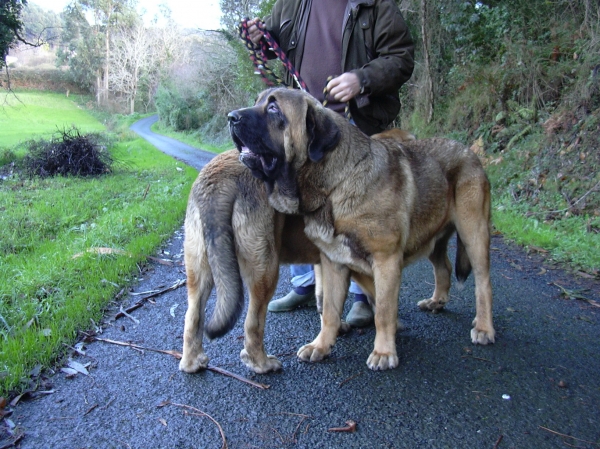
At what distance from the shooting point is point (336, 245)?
3225 mm

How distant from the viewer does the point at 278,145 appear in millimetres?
2971

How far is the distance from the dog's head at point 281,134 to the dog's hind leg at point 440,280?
5.52 feet

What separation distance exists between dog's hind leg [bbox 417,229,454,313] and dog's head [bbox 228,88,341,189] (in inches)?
66.3

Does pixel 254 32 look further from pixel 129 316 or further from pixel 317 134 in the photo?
pixel 129 316

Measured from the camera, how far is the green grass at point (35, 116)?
62.3 ft

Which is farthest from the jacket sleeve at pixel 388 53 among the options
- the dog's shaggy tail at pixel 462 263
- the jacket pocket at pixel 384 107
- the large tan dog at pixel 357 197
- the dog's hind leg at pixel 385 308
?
the dog's shaggy tail at pixel 462 263

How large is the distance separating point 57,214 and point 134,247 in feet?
9.31

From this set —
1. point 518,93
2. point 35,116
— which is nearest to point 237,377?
point 518,93

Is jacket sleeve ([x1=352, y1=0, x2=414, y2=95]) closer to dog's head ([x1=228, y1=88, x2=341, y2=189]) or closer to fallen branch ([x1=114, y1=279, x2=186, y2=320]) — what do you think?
dog's head ([x1=228, y1=88, x2=341, y2=189])

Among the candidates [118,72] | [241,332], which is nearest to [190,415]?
[241,332]

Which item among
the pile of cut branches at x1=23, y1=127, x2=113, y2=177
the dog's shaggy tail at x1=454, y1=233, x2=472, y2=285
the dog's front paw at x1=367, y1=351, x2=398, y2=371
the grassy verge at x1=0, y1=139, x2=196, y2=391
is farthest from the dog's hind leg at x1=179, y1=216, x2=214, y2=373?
the pile of cut branches at x1=23, y1=127, x2=113, y2=177

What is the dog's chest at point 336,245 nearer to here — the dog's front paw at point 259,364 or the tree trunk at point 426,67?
the dog's front paw at point 259,364

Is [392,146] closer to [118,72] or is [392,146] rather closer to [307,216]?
[307,216]

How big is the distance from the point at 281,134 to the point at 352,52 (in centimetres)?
125
